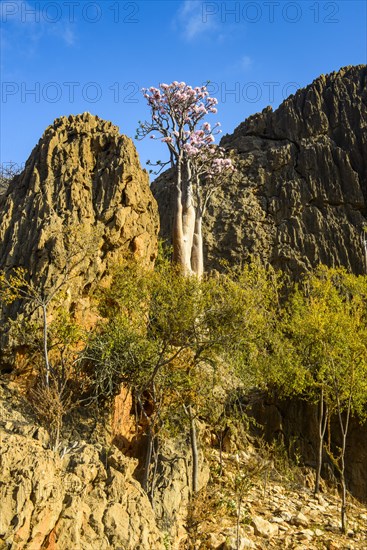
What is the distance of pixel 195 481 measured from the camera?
11930mm

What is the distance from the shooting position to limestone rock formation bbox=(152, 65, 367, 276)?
Answer: 103 feet

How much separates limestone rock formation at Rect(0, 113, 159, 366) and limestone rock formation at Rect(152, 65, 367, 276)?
1384 cm

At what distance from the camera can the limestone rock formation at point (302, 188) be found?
31.2m

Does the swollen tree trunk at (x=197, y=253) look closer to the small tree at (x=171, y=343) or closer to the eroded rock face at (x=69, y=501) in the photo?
the small tree at (x=171, y=343)

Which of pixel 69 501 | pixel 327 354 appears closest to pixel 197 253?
pixel 327 354

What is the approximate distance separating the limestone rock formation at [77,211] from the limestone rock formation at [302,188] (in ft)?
45.4

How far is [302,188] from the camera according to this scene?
33.2 m

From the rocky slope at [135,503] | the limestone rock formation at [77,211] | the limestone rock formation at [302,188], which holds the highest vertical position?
the limestone rock formation at [302,188]

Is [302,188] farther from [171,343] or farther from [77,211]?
[171,343]

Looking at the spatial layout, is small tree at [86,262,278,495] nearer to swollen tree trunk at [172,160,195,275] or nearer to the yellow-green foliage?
the yellow-green foliage

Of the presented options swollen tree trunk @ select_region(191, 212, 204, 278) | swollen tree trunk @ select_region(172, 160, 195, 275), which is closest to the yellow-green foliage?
swollen tree trunk @ select_region(172, 160, 195, 275)

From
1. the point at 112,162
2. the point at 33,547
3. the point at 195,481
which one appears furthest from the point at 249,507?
the point at 112,162

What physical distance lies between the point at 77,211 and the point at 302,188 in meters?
21.1

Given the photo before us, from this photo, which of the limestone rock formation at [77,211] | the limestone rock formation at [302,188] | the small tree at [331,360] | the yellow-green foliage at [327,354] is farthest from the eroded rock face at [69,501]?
the limestone rock formation at [302,188]
